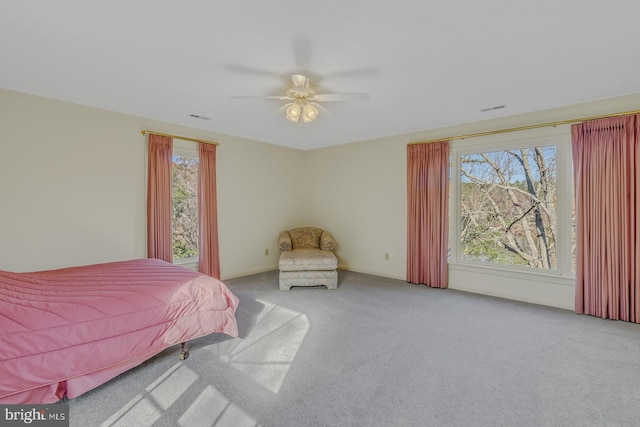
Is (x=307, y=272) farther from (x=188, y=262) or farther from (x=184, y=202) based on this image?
(x=184, y=202)

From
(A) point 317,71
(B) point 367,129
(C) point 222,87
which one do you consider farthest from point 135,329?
(B) point 367,129

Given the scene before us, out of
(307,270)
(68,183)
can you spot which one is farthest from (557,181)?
(68,183)

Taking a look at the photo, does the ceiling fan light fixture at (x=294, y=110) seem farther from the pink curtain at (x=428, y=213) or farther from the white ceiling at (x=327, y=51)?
the pink curtain at (x=428, y=213)

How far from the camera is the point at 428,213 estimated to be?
13.9ft

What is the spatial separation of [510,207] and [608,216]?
3.08 ft

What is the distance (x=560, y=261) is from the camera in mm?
3381

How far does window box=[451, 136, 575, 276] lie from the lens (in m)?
3.37

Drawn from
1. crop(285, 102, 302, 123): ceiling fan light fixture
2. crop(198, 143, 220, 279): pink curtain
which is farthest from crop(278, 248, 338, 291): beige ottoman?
crop(285, 102, 302, 123): ceiling fan light fixture

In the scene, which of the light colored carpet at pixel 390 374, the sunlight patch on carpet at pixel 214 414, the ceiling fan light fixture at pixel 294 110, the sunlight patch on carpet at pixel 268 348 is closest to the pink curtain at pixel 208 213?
the light colored carpet at pixel 390 374

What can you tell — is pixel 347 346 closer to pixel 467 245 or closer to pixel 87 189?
pixel 467 245

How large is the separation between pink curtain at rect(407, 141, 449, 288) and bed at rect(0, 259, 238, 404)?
292 centimetres

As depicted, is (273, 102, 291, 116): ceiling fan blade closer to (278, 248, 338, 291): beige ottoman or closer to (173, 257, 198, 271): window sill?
(278, 248, 338, 291): beige ottoman

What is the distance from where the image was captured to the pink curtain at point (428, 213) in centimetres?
412

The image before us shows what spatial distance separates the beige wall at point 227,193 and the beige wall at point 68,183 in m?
0.01
